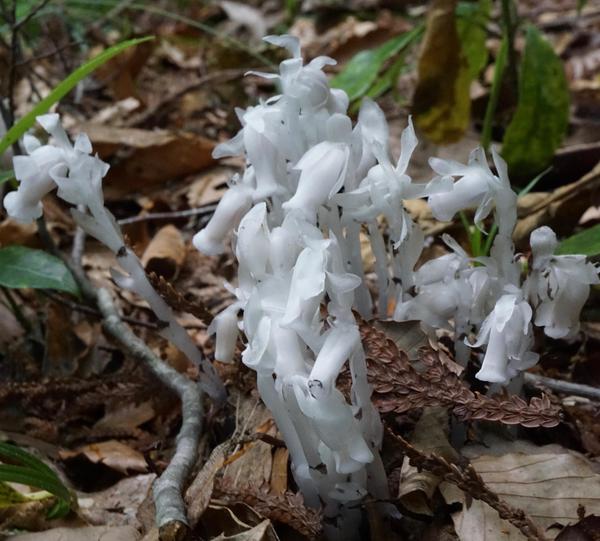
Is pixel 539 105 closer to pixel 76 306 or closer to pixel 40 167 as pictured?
pixel 76 306

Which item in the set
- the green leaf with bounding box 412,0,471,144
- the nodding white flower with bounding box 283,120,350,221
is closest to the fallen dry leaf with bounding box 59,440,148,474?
the nodding white flower with bounding box 283,120,350,221

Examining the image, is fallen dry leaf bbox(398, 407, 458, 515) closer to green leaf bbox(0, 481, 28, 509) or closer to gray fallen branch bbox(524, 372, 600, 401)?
gray fallen branch bbox(524, 372, 600, 401)

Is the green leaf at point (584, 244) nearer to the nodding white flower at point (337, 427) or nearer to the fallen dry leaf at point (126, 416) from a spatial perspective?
the nodding white flower at point (337, 427)

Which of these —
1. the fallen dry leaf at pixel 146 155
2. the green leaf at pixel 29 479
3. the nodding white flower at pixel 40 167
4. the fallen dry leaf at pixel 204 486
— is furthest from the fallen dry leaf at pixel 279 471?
the fallen dry leaf at pixel 146 155

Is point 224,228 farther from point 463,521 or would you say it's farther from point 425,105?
point 425,105

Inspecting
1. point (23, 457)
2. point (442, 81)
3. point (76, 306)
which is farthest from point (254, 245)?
point (442, 81)

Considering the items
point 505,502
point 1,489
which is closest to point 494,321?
point 505,502
